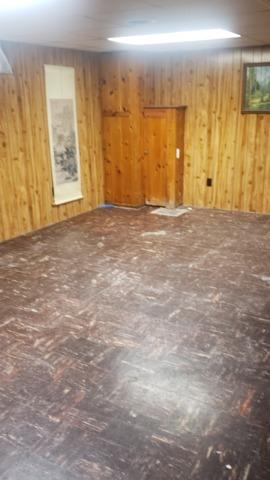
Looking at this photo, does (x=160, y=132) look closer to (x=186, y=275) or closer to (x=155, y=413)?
(x=186, y=275)

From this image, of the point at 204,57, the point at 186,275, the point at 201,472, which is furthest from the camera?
the point at 204,57

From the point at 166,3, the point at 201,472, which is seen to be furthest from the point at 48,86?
the point at 201,472

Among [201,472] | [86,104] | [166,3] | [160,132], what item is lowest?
[201,472]

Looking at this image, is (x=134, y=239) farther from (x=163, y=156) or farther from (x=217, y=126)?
(x=217, y=126)

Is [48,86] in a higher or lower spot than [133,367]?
higher

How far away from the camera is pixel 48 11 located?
314cm

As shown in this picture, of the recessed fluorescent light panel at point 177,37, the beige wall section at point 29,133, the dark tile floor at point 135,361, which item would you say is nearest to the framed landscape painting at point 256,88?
the recessed fluorescent light panel at point 177,37

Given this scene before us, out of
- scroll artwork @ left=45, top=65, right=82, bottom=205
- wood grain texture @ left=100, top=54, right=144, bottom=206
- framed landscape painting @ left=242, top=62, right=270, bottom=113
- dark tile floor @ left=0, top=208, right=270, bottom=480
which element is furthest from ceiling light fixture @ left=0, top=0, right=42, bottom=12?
framed landscape painting @ left=242, top=62, right=270, bottom=113

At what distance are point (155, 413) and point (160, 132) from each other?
4.97m

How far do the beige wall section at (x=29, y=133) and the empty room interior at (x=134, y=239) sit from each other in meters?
0.02

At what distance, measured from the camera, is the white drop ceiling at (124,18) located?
296cm

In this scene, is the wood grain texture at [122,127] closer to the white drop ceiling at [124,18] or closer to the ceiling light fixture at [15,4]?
the white drop ceiling at [124,18]

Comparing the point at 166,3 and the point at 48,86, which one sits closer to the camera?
the point at 166,3

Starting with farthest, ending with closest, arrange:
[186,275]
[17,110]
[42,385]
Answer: [17,110] < [186,275] < [42,385]
